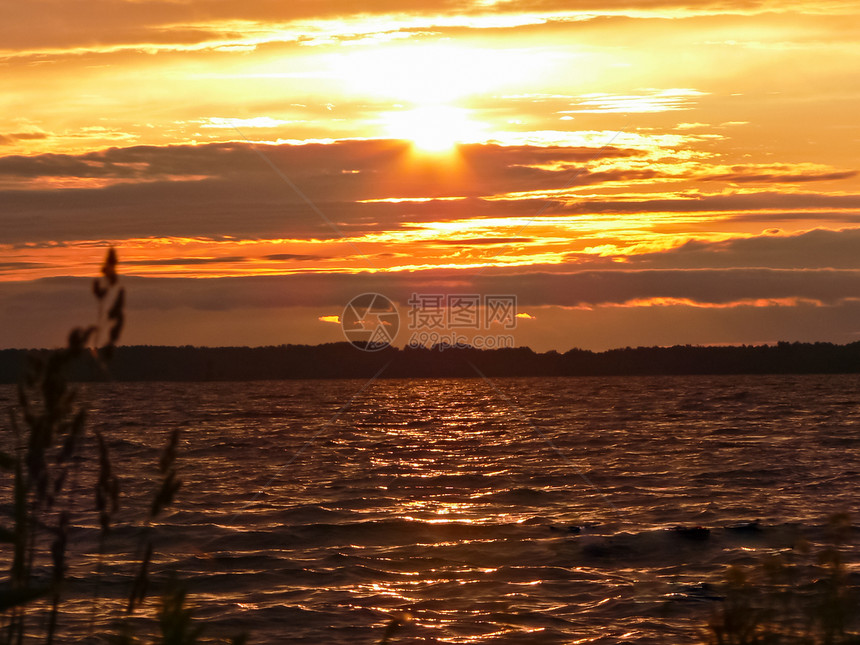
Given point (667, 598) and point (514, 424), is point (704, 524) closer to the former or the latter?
point (667, 598)

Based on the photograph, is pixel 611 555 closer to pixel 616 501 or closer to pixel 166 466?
pixel 616 501

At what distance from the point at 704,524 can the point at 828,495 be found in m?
5.49

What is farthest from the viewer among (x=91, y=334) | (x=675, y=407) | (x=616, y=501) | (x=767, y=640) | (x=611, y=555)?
(x=675, y=407)

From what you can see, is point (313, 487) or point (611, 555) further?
point (313, 487)

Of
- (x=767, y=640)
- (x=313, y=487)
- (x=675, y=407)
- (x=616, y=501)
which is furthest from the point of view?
(x=675, y=407)

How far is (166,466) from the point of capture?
2723mm

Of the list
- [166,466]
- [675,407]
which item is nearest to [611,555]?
[166,466]

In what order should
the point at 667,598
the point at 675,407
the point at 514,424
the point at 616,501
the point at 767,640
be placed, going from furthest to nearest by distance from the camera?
the point at 675,407
the point at 514,424
the point at 616,501
the point at 667,598
the point at 767,640

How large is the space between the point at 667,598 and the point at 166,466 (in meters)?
11.2

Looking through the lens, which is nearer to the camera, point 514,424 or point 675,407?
point 514,424

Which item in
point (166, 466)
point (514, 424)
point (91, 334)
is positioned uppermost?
point (91, 334)

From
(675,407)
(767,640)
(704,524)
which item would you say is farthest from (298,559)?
(675,407)

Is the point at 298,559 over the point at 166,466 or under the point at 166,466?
under

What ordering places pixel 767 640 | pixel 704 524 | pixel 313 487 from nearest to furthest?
pixel 767 640 → pixel 704 524 → pixel 313 487
